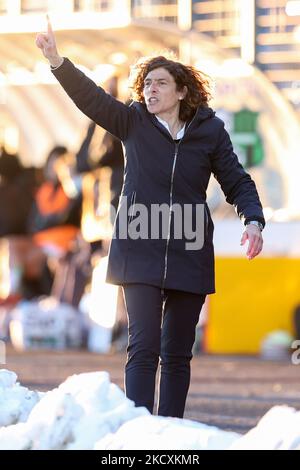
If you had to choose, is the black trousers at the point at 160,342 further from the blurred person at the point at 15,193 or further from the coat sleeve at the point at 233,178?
the blurred person at the point at 15,193

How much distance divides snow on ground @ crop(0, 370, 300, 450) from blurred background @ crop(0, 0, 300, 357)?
287 inches

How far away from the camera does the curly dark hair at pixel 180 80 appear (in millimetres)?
6512

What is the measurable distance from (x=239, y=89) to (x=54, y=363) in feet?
10.8

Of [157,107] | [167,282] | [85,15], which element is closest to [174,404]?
[167,282]

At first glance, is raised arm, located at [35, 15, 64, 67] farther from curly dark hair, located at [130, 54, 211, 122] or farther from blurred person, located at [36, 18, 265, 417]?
curly dark hair, located at [130, 54, 211, 122]

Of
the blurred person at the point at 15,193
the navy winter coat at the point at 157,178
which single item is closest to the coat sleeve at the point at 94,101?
the navy winter coat at the point at 157,178

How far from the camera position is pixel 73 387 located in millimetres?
5227

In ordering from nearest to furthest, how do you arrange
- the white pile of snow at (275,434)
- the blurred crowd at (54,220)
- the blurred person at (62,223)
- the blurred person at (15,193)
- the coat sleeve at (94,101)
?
the white pile of snow at (275,434), the coat sleeve at (94,101), the blurred crowd at (54,220), the blurred person at (62,223), the blurred person at (15,193)

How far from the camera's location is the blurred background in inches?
539

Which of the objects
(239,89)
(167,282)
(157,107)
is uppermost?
(239,89)

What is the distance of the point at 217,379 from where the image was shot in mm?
11109

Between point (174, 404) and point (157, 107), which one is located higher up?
point (157, 107)

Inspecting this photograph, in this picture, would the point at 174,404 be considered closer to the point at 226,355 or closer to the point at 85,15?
the point at 226,355

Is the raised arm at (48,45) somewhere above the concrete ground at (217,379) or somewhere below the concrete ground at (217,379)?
above
